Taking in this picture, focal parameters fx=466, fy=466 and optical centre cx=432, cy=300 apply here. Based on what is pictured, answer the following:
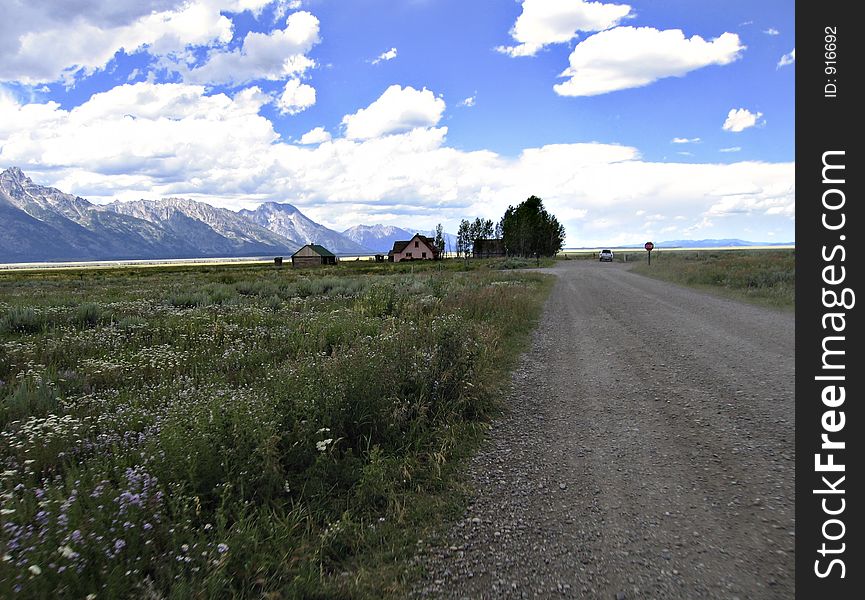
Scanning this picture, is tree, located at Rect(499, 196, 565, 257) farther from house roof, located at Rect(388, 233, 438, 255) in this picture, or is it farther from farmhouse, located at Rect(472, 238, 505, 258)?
house roof, located at Rect(388, 233, 438, 255)

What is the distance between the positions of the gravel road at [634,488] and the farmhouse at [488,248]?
10269cm

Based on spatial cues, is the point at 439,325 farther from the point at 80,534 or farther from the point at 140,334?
the point at 140,334

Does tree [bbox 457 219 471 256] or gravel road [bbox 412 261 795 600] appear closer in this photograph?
gravel road [bbox 412 261 795 600]

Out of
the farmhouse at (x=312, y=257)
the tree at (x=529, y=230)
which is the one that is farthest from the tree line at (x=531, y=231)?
the farmhouse at (x=312, y=257)

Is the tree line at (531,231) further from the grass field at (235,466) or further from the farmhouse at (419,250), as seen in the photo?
→ the grass field at (235,466)

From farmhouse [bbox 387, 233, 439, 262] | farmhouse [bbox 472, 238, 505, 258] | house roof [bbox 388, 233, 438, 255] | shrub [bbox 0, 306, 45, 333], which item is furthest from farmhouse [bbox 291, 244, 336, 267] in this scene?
shrub [bbox 0, 306, 45, 333]

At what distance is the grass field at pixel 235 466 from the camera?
2998 millimetres

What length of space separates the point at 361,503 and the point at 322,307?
1236 cm

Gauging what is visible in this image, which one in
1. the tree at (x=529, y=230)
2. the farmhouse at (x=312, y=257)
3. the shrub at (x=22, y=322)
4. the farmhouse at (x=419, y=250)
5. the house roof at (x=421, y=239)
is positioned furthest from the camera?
the farmhouse at (x=312, y=257)

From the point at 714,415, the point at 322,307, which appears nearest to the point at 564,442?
the point at 714,415

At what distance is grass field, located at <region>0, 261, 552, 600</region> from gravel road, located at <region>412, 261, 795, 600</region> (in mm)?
437

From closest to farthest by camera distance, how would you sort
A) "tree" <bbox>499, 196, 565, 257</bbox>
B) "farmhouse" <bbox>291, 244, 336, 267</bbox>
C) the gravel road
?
the gravel road, "tree" <bbox>499, 196, 565, 257</bbox>, "farmhouse" <bbox>291, 244, 336, 267</bbox>

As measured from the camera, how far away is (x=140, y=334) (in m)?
10.9

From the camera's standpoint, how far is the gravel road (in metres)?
3.12
